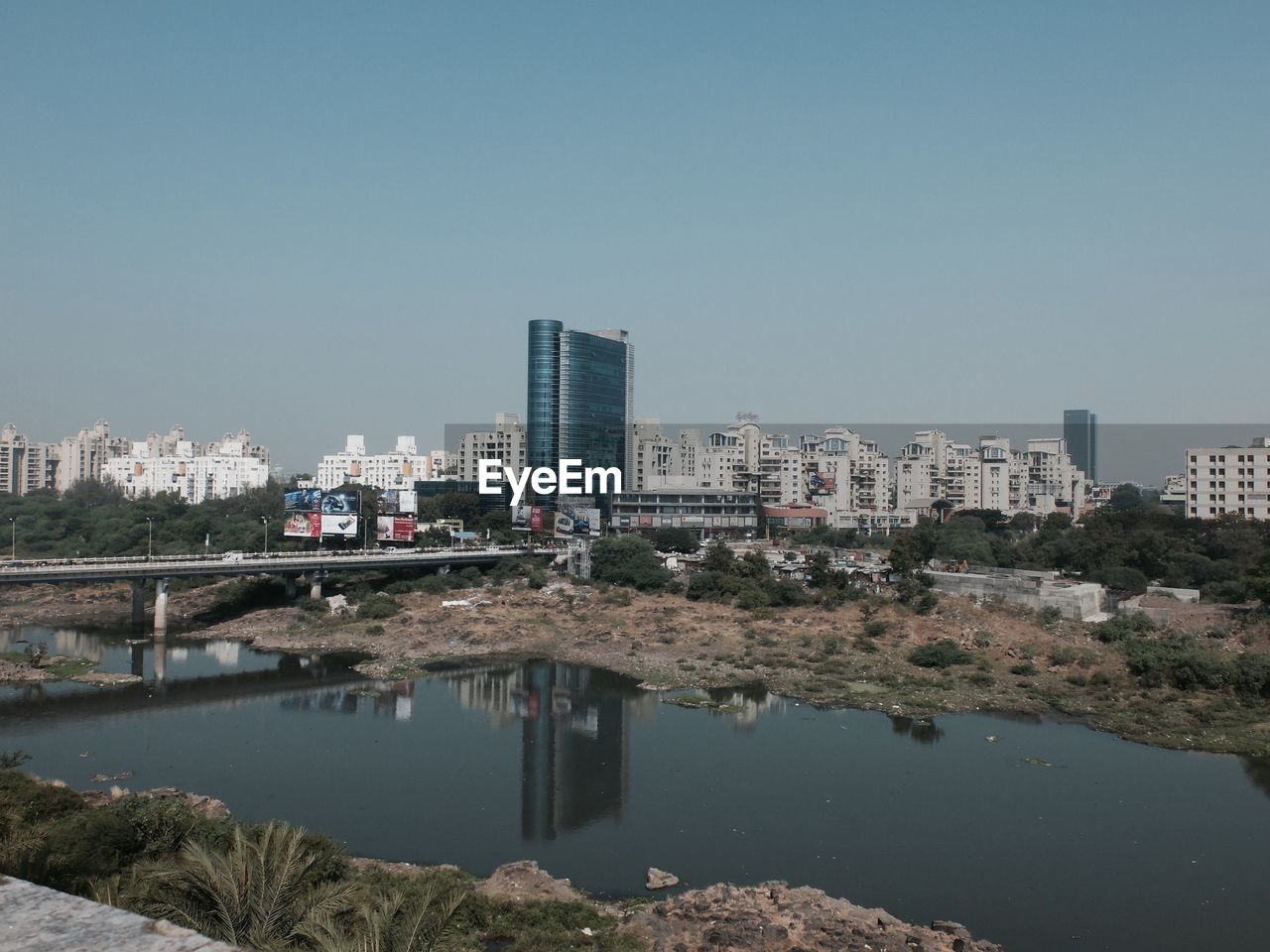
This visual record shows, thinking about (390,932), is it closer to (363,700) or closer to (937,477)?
(363,700)

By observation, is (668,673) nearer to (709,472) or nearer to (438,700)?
(438,700)

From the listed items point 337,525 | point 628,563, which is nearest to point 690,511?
point 628,563

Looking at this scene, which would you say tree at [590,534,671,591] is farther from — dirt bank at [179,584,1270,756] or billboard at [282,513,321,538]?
billboard at [282,513,321,538]

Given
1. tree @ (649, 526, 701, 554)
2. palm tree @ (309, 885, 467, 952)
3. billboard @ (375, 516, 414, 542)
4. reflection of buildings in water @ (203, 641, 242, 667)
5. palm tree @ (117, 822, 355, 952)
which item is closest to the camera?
palm tree @ (309, 885, 467, 952)

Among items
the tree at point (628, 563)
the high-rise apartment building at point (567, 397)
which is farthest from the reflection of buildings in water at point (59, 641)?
the high-rise apartment building at point (567, 397)

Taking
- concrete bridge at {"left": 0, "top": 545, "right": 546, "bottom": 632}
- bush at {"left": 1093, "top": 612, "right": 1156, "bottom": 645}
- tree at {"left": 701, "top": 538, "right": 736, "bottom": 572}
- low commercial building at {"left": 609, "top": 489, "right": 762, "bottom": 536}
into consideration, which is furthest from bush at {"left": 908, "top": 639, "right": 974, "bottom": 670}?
low commercial building at {"left": 609, "top": 489, "right": 762, "bottom": 536}

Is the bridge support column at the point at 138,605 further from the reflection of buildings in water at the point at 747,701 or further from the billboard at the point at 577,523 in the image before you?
the reflection of buildings in water at the point at 747,701
